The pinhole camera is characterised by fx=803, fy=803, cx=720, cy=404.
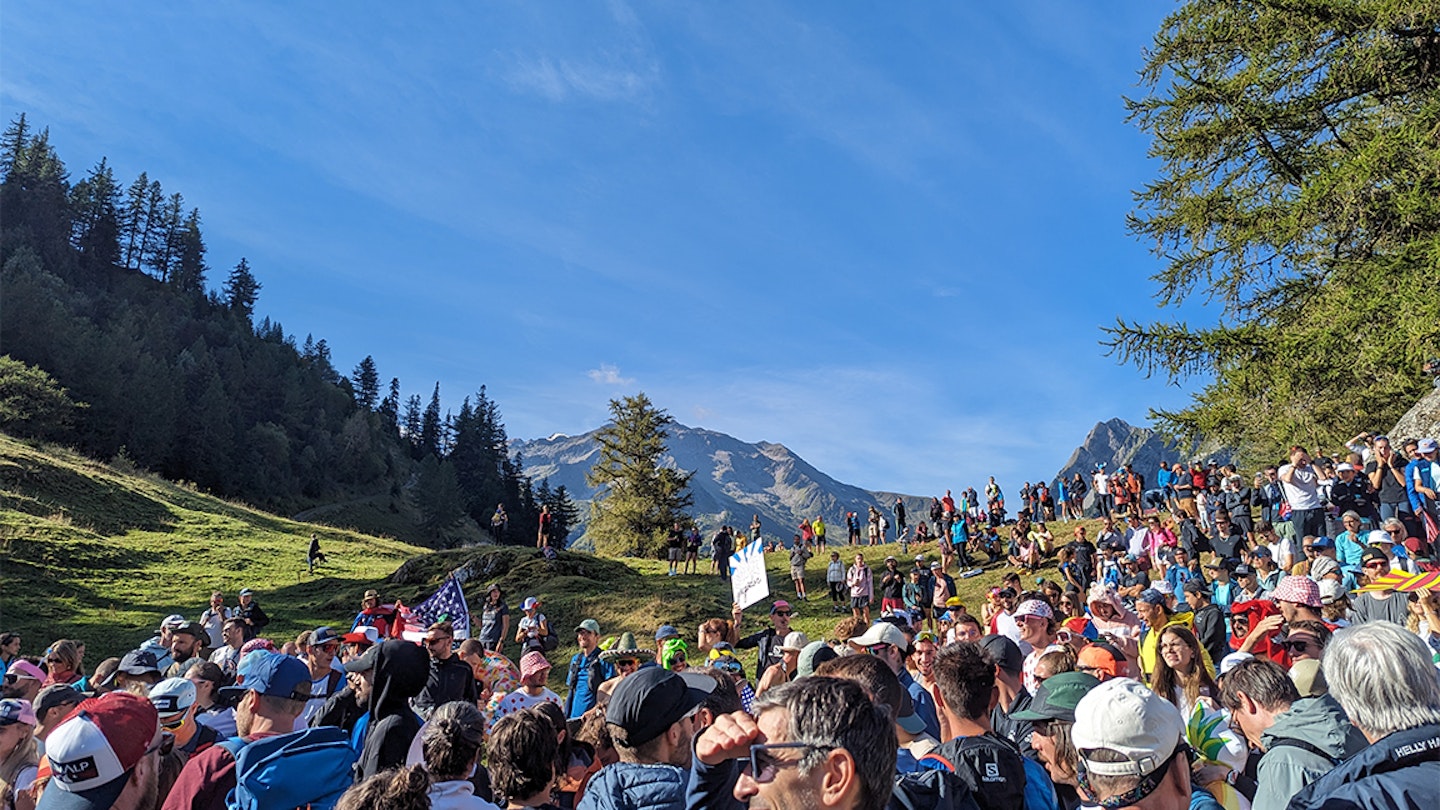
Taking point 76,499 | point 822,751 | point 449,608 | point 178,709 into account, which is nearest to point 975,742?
point 822,751

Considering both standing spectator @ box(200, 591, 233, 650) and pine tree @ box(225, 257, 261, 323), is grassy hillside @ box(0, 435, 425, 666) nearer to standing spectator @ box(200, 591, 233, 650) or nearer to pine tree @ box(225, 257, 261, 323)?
standing spectator @ box(200, 591, 233, 650)

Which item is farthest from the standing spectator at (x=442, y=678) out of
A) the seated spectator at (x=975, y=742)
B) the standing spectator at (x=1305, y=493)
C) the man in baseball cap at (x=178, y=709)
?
the standing spectator at (x=1305, y=493)

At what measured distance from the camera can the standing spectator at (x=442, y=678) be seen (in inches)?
244

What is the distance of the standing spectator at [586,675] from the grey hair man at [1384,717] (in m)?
5.52

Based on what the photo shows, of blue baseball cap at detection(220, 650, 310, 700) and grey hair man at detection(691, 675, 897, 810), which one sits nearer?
grey hair man at detection(691, 675, 897, 810)

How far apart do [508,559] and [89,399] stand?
5876 cm

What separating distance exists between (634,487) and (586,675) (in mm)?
41838

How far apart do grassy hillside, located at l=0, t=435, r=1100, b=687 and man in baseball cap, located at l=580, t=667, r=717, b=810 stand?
48.5 feet

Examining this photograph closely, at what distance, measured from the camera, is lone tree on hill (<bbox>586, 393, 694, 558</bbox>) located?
48.8 meters

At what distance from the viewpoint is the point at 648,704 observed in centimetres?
356

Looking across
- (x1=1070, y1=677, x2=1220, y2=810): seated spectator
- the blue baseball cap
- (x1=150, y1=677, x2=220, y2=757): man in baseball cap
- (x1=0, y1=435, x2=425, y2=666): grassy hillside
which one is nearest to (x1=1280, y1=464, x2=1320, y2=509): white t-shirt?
(x1=1070, y1=677, x2=1220, y2=810): seated spectator

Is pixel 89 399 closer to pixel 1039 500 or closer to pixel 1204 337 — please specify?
pixel 1039 500

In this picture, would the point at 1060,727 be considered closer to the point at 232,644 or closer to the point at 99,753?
the point at 99,753

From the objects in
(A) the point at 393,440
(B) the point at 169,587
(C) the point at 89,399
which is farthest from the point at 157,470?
(B) the point at 169,587
